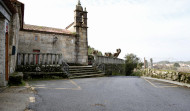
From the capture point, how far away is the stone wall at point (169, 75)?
343 inches

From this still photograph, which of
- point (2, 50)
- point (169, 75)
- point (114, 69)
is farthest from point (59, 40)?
point (169, 75)

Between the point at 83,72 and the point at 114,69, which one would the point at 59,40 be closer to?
the point at 83,72

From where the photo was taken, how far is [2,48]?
5.48m

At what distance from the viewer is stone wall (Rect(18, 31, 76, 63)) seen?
1356 cm

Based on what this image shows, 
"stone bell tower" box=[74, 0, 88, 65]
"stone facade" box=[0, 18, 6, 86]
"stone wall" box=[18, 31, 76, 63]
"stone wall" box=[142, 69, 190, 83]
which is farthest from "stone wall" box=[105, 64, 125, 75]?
"stone facade" box=[0, 18, 6, 86]

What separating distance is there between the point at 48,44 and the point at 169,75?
11.3m

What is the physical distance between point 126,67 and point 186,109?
692 inches

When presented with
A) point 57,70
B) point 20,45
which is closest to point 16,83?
point 57,70

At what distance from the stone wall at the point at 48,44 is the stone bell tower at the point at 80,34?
0.58m

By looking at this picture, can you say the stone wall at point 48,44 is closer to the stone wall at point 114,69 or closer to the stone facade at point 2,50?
the stone wall at point 114,69

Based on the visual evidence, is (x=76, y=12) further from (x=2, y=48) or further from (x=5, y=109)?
(x=5, y=109)

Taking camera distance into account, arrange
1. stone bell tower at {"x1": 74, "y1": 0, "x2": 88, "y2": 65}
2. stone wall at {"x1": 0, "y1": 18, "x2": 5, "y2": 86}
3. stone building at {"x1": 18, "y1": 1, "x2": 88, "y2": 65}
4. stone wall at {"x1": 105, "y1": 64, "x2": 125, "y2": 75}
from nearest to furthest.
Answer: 1. stone wall at {"x1": 0, "y1": 18, "x2": 5, "y2": 86}
2. stone building at {"x1": 18, "y1": 1, "x2": 88, "y2": 65}
3. stone wall at {"x1": 105, "y1": 64, "x2": 125, "y2": 75}
4. stone bell tower at {"x1": 74, "y1": 0, "x2": 88, "y2": 65}

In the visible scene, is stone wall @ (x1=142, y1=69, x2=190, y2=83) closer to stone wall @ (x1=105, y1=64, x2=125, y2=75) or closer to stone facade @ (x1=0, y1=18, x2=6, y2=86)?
stone wall @ (x1=105, y1=64, x2=125, y2=75)

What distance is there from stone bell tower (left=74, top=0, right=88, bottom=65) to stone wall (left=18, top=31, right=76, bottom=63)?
58 cm
